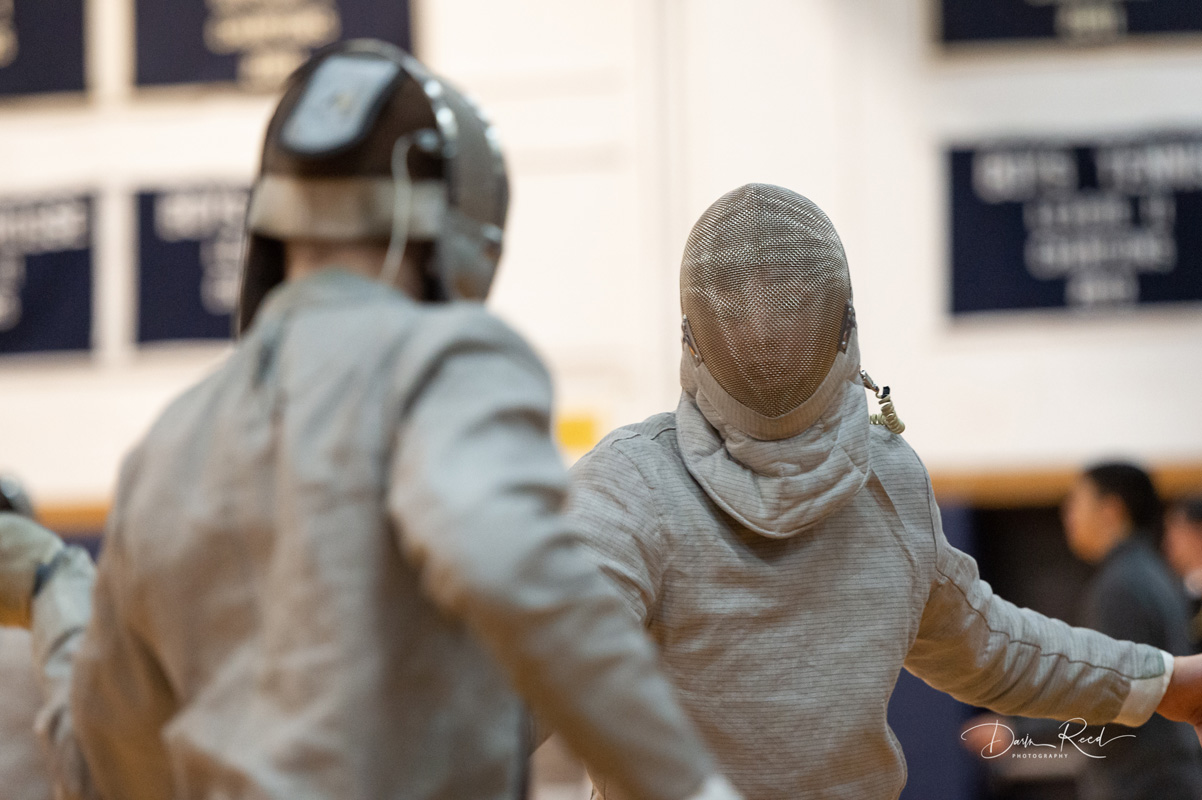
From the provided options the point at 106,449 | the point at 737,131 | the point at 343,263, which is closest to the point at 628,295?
the point at 737,131

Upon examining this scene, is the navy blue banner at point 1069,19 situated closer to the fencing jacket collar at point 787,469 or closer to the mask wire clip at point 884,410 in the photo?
the mask wire clip at point 884,410

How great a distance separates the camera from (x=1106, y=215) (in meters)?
5.90

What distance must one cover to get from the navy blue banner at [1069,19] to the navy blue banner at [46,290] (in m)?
4.58

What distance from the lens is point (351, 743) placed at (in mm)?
1174

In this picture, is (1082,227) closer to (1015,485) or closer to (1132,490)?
(1015,485)

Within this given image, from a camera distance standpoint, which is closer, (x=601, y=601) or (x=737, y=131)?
(x=601, y=601)

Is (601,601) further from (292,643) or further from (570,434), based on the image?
(570,434)

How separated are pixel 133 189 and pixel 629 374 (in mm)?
2812

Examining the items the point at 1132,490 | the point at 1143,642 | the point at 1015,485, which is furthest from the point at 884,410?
the point at 1015,485

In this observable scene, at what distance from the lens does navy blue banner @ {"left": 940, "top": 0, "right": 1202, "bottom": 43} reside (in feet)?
19.3

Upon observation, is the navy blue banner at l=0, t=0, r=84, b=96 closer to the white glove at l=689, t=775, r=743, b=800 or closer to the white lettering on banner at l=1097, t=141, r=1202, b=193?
the white lettering on banner at l=1097, t=141, r=1202, b=193

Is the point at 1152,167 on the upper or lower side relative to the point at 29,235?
upper

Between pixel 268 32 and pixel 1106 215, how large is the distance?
428 cm

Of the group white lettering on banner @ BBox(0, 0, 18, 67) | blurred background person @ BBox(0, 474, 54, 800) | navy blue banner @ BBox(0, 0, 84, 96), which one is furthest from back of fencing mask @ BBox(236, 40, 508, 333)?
white lettering on banner @ BBox(0, 0, 18, 67)
